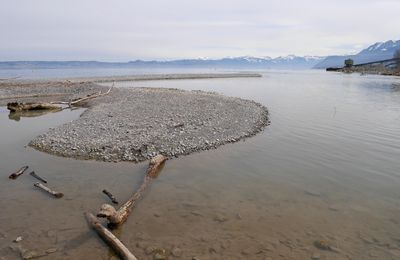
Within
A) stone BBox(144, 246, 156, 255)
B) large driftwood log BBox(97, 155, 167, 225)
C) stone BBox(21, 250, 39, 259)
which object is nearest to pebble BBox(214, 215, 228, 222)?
stone BBox(144, 246, 156, 255)

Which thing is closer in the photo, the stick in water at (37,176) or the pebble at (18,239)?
the pebble at (18,239)

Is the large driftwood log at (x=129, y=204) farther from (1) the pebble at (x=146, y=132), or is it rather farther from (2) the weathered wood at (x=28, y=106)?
(2) the weathered wood at (x=28, y=106)

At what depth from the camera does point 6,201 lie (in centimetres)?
1199

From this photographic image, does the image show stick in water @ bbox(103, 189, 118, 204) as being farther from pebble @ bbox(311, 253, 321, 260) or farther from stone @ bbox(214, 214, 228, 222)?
pebble @ bbox(311, 253, 321, 260)

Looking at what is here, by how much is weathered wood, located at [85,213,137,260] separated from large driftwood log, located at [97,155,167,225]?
40cm

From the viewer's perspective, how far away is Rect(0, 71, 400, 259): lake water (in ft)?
30.6

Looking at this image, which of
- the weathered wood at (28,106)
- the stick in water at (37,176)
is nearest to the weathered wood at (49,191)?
the stick in water at (37,176)

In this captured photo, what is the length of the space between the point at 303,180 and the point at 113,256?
897cm

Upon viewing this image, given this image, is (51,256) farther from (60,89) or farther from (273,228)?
(60,89)

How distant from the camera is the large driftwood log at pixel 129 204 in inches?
394

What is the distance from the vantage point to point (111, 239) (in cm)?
912

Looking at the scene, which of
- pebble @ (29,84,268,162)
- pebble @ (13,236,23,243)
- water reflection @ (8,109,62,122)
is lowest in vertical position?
pebble @ (13,236,23,243)

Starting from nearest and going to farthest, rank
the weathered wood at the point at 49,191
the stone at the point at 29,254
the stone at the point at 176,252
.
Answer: the stone at the point at 29,254 → the stone at the point at 176,252 → the weathered wood at the point at 49,191

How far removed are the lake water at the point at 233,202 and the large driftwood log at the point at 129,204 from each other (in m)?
0.29
